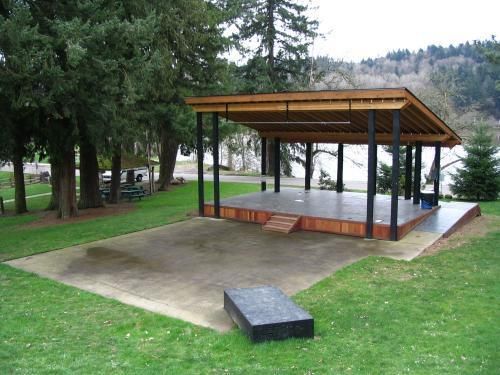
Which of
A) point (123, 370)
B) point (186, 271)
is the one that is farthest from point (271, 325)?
point (186, 271)

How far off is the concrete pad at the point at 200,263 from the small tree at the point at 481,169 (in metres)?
10.4

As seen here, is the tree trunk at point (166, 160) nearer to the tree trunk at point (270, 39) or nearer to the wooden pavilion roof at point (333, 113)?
the tree trunk at point (270, 39)

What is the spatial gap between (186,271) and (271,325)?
3.50 metres

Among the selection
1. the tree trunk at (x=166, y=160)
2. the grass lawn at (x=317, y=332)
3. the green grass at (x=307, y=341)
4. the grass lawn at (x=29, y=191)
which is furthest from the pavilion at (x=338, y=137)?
the grass lawn at (x=29, y=191)

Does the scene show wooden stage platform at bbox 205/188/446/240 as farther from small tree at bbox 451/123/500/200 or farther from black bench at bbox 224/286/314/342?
small tree at bbox 451/123/500/200

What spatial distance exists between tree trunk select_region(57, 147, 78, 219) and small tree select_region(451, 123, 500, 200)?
618 inches

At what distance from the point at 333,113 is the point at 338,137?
140 inches

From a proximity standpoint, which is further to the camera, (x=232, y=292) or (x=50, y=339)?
(x=232, y=292)

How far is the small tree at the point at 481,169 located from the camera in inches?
770

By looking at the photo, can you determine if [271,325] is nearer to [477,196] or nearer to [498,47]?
[498,47]

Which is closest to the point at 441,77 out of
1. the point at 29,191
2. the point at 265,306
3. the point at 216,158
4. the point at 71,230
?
the point at 216,158

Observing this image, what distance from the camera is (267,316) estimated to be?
5582 millimetres

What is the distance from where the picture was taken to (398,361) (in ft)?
16.0

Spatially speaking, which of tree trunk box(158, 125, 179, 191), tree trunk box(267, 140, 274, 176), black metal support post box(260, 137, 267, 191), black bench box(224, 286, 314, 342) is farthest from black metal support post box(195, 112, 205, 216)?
tree trunk box(267, 140, 274, 176)
